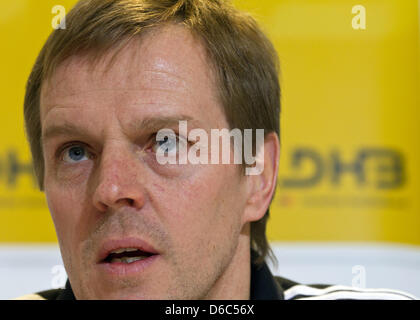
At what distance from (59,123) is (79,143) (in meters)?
0.06

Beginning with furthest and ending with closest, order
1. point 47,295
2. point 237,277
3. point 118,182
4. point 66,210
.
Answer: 1. point 47,295
2. point 237,277
3. point 66,210
4. point 118,182

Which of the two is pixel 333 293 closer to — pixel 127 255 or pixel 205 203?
pixel 205 203

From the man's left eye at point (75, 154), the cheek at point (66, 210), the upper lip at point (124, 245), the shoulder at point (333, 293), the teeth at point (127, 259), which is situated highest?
the man's left eye at point (75, 154)

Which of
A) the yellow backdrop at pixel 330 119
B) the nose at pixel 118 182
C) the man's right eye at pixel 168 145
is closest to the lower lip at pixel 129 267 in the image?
the nose at pixel 118 182

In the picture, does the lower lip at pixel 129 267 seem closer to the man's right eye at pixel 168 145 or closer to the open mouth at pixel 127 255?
the open mouth at pixel 127 255

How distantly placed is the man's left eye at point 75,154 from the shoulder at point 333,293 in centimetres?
62

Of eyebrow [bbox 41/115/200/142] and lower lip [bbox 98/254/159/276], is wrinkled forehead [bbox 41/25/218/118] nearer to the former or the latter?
eyebrow [bbox 41/115/200/142]

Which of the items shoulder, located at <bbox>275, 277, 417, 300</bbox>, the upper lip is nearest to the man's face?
Answer: the upper lip

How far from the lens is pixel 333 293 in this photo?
4.58 ft

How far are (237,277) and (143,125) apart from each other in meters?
0.45

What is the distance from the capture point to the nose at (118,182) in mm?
1032

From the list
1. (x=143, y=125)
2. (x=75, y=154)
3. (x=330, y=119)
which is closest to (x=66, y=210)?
(x=75, y=154)

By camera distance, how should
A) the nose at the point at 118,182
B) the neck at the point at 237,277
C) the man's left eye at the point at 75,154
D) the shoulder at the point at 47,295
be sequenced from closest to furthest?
the nose at the point at 118,182 < the man's left eye at the point at 75,154 < the neck at the point at 237,277 < the shoulder at the point at 47,295

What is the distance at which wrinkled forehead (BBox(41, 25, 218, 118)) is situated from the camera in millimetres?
1119
